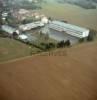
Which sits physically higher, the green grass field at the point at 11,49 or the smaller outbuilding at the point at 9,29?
the smaller outbuilding at the point at 9,29

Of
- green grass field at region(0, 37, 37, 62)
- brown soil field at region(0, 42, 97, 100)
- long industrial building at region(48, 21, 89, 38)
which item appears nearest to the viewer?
brown soil field at region(0, 42, 97, 100)

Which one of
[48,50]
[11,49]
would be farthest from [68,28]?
[11,49]

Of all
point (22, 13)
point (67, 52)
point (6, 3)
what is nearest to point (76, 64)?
point (67, 52)

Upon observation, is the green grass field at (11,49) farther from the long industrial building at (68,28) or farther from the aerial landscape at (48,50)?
the long industrial building at (68,28)

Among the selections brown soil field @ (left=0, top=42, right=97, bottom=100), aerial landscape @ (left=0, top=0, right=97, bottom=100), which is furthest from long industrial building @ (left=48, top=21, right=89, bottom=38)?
brown soil field @ (left=0, top=42, right=97, bottom=100)

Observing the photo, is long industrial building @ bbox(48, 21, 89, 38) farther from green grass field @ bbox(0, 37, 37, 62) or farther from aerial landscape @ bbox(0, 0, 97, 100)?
green grass field @ bbox(0, 37, 37, 62)

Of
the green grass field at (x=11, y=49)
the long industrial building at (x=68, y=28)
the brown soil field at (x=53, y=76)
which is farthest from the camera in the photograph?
the long industrial building at (x=68, y=28)

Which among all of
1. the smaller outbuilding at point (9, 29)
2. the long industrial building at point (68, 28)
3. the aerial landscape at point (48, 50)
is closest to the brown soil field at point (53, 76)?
the aerial landscape at point (48, 50)

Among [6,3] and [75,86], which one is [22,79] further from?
[6,3]
